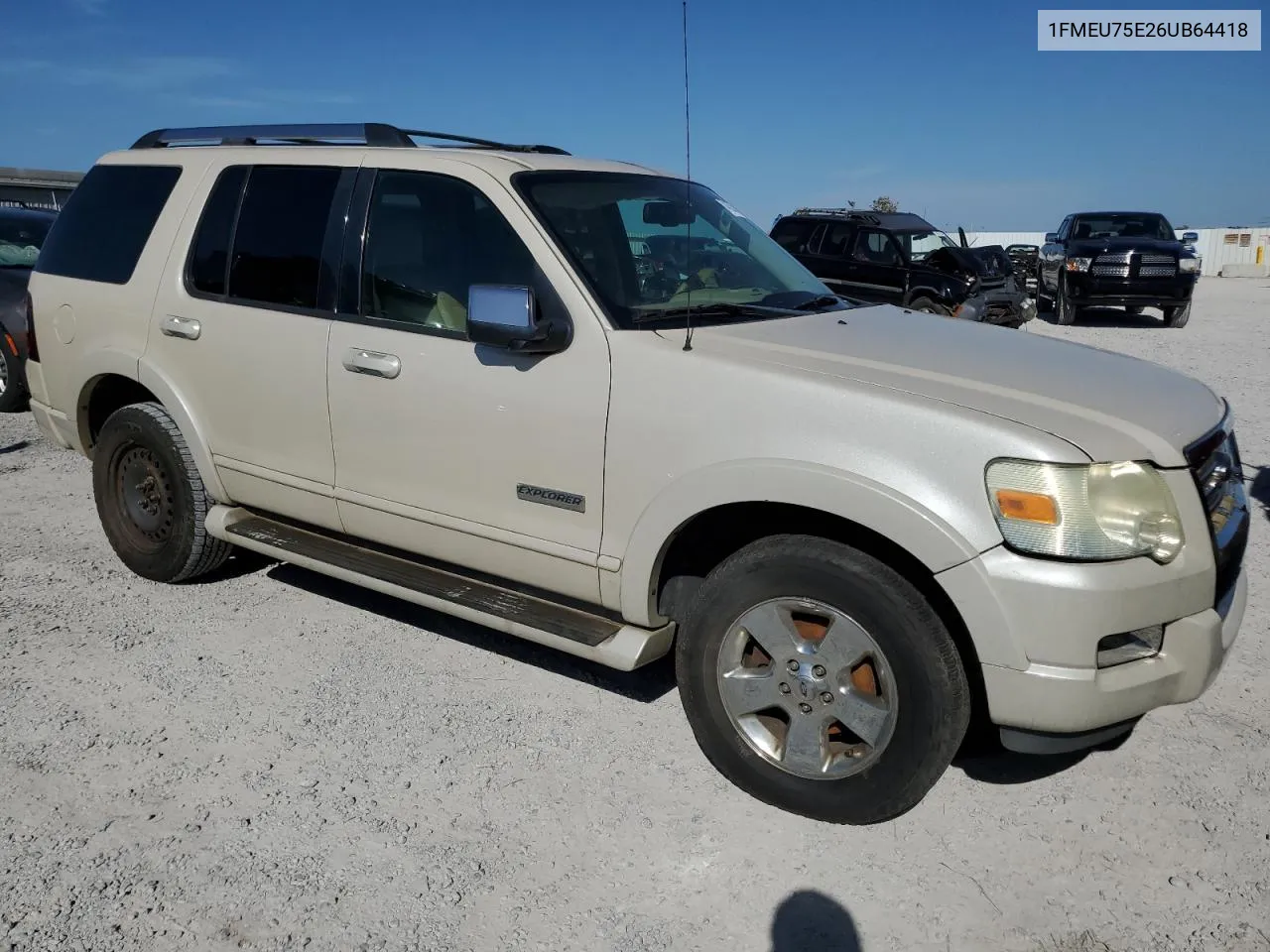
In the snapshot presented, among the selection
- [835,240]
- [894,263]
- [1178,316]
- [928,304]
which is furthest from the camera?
[1178,316]

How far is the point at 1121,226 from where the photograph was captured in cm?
1912

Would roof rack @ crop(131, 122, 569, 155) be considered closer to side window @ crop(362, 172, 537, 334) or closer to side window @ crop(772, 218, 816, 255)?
side window @ crop(362, 172, 537, 334)

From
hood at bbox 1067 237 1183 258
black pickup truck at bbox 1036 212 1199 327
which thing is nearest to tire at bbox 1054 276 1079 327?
black pickup truck at bbox 1036 212 1199 327

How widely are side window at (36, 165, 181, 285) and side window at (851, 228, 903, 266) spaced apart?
12.0 m

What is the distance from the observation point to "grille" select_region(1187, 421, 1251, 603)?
2.99 meters

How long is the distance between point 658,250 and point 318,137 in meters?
1.63

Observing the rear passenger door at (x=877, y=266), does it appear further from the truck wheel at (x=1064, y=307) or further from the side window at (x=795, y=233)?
the truck wheel at (x=1064, y=307)

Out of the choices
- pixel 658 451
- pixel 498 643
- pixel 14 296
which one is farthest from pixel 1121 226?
pixel 658 451

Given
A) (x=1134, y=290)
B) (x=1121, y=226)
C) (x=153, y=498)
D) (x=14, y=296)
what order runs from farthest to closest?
(x=1121, y=226) < (x=1134, y=290) < (x=14, y=296) < (x=153, y=498)

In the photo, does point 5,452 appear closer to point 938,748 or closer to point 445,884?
point 445,884

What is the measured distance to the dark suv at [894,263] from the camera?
1508cm

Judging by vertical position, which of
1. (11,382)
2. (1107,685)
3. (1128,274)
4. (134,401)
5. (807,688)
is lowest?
(807,688)

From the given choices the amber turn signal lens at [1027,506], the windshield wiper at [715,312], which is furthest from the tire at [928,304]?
the amber turn signal lens at [1027,506]

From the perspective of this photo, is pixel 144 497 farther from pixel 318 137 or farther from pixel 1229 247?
pixel 1229 247
